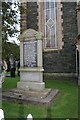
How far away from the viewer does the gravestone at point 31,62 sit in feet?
37.6

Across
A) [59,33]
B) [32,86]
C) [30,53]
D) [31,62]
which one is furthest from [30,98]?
[59,33]

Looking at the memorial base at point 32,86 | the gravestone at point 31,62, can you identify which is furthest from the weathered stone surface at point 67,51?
the memorial base at point 32,86

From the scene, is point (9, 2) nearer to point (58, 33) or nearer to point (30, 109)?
point (30, 109)

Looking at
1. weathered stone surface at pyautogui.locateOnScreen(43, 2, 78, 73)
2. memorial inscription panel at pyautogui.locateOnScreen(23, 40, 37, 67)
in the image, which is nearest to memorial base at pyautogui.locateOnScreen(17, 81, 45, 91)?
memorial inscription panel at pyautogui.locateOnScreen(23, 40, 37, 67)

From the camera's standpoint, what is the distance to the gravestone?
11.5 m

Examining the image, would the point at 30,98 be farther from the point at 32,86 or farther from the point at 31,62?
the point at 31,62

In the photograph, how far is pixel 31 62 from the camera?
38.9ft

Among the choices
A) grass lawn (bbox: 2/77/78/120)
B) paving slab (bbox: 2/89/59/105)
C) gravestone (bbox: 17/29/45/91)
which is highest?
gravestone (bbox: 17/29/45/91)

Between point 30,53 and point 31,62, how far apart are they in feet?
1.44

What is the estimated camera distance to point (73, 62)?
59.8 feet

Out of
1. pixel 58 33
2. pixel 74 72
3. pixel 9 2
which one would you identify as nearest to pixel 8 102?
pixel 9 2

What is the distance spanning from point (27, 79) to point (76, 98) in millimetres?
2608

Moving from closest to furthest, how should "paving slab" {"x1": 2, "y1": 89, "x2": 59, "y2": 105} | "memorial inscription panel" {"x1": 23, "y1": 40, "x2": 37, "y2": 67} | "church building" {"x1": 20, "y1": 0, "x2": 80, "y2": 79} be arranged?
"paving slab" {"x1": 2, "y1": 89, "x2": 59, "y2": 105}
"memorial inscription panel" {"x1": 23, "y1": 40, "x2": 37, "y2": 67}
"church building" {"x1": 20, "y1": 0, "x2": 80, "y2": 79}

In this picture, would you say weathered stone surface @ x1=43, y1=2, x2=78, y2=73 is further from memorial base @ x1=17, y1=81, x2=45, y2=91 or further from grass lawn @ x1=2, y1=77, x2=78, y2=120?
grass lawn @ x1=2, y1=77, x2=78, y2=120
